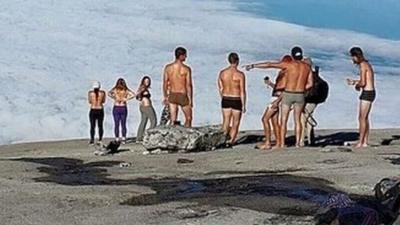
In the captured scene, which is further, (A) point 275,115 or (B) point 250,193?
(A) point 275,115

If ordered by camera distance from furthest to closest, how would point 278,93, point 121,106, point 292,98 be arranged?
1. point 121,106
2. point 278,93
3. point 292,98

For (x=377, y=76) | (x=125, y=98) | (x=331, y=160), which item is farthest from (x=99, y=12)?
(x=331, y=160)

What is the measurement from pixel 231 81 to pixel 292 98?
1.31 meters

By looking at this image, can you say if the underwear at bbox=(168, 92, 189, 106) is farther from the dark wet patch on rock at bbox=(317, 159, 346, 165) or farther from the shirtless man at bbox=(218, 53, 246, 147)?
the dark wet patch on rock at bbox=(317, 159, 346, 165)

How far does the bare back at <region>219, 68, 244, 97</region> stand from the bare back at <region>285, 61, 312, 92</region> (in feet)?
3.65

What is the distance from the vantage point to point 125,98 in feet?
61.4

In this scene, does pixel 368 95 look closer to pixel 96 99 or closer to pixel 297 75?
pixel 297 75

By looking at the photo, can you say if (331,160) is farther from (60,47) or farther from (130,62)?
(60,47)

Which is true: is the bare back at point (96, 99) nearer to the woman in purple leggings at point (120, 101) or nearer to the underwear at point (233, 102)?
the woman in purple leggings at point (120, 101)

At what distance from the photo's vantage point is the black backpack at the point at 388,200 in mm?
8492

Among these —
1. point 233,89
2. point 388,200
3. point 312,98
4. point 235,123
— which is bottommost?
point 388,200

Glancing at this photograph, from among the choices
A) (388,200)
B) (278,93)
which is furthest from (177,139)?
(388,200)

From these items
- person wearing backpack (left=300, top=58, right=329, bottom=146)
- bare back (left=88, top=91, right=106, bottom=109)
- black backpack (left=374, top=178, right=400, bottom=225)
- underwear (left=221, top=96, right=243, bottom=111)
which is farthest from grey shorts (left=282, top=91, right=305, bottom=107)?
black backpack (left=374, top=178, right=400, bottom=225)

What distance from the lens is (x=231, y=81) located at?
16.0 meters
